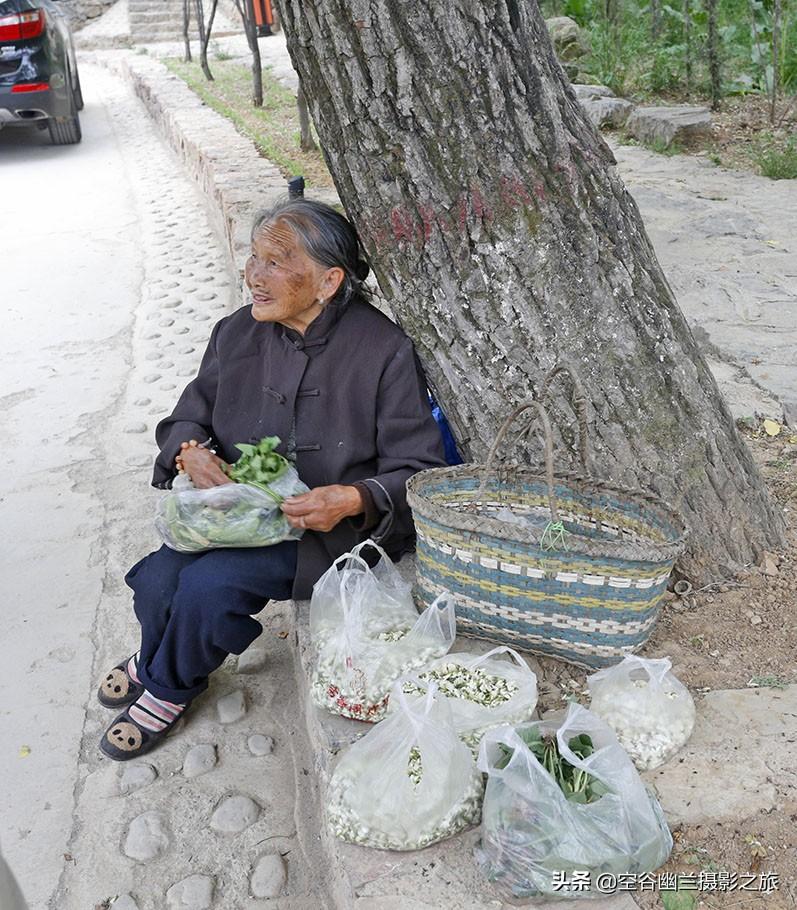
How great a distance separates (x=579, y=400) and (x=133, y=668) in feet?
4.55

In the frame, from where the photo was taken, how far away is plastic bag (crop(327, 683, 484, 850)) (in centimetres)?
183

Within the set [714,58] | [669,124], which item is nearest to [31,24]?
[669,124]

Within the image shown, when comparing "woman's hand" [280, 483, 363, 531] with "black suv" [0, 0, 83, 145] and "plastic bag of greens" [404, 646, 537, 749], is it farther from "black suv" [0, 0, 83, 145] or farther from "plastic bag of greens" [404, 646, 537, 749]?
"black suv" [0, 0, 83, 145]

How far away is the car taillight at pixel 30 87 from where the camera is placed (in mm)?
9359

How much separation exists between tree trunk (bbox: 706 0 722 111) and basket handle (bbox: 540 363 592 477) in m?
6.71

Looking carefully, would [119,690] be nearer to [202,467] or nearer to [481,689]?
[202,467]

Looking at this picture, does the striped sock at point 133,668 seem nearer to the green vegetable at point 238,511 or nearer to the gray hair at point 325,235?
the green vegetable at point 238,511

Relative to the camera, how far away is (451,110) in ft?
7.35

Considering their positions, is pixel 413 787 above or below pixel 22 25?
below

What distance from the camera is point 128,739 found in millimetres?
2566

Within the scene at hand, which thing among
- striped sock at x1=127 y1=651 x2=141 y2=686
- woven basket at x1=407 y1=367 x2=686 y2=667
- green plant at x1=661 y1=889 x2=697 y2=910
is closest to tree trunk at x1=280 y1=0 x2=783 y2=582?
woven basket at x1=407 y1=367 x2=686 y2=667

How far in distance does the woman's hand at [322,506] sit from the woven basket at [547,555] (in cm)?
16

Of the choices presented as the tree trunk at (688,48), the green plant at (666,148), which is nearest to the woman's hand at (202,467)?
the green plant at (666,148)

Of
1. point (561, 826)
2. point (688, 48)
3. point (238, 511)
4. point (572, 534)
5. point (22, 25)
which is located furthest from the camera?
point (22, 25)
